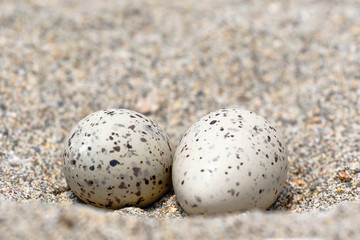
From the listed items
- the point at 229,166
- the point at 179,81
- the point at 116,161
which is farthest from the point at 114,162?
the point at 179,81

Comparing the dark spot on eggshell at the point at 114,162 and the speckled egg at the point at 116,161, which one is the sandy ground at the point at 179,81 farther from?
the dark spot on eggshell at the point at 114,162

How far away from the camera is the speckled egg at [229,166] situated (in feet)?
9.41

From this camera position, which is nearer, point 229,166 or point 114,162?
point 229,166

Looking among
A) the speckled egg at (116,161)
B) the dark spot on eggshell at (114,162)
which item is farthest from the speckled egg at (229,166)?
the dark spot on eggshell at (114,162)

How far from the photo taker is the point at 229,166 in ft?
9.51

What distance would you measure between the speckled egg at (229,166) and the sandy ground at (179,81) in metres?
0.22

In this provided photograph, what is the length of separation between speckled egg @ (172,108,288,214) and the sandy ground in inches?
8.6

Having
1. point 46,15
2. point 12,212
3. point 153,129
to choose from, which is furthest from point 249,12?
point 12,212

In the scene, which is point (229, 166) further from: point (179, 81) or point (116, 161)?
point (179, 81)

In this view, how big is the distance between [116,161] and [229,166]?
2.44 ft

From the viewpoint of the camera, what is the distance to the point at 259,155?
2.99m

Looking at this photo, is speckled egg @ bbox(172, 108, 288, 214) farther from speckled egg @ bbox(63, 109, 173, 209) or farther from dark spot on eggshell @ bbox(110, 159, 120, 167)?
dark spot on eggshell @ bbox(110, 159, 120, 167)

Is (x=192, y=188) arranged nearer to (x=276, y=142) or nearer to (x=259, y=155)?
(x=259, y=155)

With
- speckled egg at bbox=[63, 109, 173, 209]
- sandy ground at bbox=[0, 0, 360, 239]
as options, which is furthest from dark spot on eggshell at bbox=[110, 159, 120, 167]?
sandy ground at bbox=[0, 0, 360, 239]
